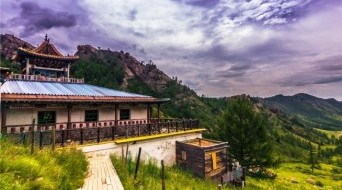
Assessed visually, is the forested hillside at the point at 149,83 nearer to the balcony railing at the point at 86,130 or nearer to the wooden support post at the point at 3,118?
the balcony railing at the point at 86,130

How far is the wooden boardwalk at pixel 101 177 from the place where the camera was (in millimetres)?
8639

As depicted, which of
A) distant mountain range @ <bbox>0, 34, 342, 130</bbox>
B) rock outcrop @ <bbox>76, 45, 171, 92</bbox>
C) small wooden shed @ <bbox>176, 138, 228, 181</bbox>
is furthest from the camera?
rock outcrop @ <bbox>76, 45, 171, 92</bbox>

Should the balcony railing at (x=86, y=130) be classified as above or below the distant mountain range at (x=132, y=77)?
below

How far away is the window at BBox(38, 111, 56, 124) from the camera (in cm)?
1675

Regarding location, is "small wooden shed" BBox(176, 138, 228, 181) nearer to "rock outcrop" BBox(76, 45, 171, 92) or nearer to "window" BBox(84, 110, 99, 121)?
"window" BBox(84, 110, 99, 121)

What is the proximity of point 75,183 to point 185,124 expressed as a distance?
47.9 feet

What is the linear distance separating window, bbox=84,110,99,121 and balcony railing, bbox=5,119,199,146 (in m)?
0.64

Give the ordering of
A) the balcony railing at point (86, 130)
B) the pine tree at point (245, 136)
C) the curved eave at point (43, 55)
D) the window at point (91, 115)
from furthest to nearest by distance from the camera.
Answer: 1. the pine tree at point (245, 136)
2. the curved eave at point (43, 55)
3. the window at point (91, 115)
4. the balcony railing at point (86, 130)

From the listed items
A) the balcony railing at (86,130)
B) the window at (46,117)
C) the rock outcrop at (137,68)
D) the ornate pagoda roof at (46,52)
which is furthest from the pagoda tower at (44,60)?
the rock outcrop at (137,68)

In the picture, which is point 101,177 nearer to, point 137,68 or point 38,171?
point 38,171

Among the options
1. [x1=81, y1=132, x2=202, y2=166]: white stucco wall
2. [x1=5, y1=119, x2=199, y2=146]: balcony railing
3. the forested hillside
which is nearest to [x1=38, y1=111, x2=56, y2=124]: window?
[x1=5, y1=119, x2=199, y2=146]: balcony railing

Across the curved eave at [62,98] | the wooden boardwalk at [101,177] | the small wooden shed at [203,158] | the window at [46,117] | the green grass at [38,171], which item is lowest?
the small wooden shed at [203,158]

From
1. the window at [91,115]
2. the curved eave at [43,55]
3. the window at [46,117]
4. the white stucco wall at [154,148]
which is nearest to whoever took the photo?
the white stucco wall at [154,148]

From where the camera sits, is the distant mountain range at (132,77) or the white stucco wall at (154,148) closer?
the white stucco wall at (154,148)
